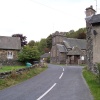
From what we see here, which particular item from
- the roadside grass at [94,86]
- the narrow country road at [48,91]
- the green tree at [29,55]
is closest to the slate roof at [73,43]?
the green tree at [29,55]

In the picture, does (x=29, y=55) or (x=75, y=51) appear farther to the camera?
(x=75, y=51)

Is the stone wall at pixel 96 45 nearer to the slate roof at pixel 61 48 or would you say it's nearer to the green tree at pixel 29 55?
the green tree at pixel 29 55

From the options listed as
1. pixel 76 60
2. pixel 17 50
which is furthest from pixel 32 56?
pixel 76 60

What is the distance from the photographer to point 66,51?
68.6 m

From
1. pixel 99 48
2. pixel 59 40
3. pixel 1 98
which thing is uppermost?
pixel 59 40

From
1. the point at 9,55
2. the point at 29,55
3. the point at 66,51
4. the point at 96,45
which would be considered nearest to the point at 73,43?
the point at 66,51

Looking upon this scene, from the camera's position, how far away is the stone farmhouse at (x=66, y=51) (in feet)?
208

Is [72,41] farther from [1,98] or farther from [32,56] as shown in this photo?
[1,98]

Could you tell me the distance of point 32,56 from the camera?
147ft

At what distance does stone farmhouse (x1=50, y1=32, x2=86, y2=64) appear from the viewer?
208 feet

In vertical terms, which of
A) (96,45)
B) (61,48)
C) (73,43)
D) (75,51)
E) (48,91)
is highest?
(73,43)

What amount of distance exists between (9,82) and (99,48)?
40.1 ft

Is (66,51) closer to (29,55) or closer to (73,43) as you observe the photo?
(73,43)

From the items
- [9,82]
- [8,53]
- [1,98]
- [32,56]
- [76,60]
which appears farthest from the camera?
[76,60]
